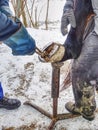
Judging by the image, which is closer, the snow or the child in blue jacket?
the child in blue jacket

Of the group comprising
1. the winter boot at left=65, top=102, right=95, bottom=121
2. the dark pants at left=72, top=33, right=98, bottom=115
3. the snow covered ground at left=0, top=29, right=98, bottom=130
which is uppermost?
the dark pants at left=72, top=33, right=98, bottom=115

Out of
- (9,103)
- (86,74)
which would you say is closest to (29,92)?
(9,103)

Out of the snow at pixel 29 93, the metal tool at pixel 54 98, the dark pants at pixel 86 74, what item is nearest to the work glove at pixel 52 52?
the metal tool at pixel 54 98

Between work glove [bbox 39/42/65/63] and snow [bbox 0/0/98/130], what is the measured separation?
63 cm

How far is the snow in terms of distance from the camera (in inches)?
93.4

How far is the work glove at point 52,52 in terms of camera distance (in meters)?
1.95

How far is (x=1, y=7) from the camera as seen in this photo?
96.7 inches

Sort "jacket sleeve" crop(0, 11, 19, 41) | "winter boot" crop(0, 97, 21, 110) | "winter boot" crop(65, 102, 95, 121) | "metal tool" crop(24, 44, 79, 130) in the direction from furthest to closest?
"winter boot" crop(0, 97, 21, 110) → "winter boot" crop(65, 102, 95, 121) → "metal tool" crop(24, 44, 79, 130) → "jacket sleeve" crop(0, 11, 19, 41)

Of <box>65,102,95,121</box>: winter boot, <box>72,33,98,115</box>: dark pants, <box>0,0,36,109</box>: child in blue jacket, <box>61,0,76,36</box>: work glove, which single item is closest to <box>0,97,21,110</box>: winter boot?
<box>65,102,95,121</box>: winter boot

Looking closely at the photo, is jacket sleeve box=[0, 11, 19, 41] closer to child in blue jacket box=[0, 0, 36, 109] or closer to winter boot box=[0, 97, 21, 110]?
child in blue jacket box=[0, 0, 36, 109]

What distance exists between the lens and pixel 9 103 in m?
2.57

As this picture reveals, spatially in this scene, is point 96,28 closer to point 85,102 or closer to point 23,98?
point 85,102

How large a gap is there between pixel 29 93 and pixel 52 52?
2.97 ft

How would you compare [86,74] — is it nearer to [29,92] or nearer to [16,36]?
[16,36]
